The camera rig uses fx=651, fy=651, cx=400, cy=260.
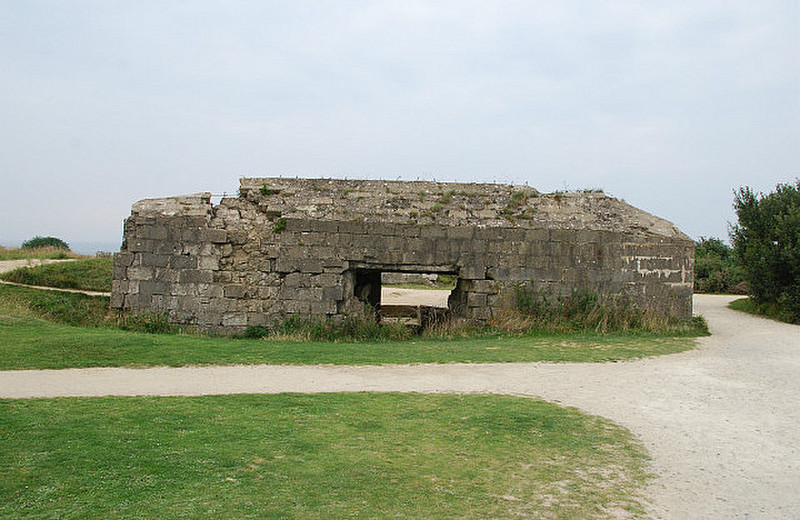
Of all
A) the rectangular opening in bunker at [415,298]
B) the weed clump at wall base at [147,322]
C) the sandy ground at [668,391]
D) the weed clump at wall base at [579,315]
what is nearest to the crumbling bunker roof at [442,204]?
the weed clump at wall base at [579,315]

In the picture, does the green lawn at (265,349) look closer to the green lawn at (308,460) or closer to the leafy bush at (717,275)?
the green lawn at (308,460)

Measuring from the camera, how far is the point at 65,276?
723 inches

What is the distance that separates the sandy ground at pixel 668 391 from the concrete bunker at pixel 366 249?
3056 millimetres

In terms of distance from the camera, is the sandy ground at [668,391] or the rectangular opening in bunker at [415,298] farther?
the rectangular opening in bunker at [415,298]

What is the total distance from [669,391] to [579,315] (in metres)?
5.53

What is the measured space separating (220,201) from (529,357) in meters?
7.42

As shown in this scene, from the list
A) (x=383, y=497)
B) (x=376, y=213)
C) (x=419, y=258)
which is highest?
(x=376, y=213)

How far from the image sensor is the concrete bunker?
13586 mm

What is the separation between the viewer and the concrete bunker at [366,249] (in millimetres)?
13586

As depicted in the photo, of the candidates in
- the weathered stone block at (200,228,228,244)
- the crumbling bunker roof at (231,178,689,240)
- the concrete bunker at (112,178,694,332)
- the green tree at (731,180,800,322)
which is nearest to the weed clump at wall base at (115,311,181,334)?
the concrete bunker at (112,178,694,332)

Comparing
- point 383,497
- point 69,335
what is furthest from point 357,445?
point 69,335

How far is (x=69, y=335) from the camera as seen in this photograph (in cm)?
1123

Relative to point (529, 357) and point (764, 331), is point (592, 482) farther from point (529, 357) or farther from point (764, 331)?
point (764, 331)

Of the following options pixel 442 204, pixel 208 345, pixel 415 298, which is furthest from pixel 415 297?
pixel 208 345
